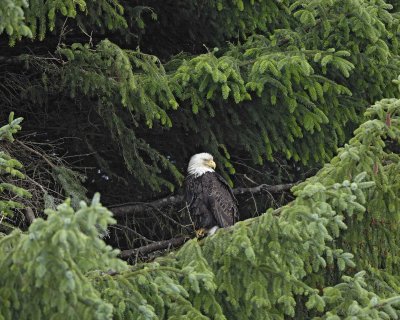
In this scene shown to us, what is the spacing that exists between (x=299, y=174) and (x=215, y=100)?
6.64ft

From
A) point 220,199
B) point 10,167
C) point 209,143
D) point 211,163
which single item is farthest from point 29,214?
point 220,199

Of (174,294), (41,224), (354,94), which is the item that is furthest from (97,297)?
(354,94)

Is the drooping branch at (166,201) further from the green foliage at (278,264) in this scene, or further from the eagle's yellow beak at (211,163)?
the green foliage at (278,264)

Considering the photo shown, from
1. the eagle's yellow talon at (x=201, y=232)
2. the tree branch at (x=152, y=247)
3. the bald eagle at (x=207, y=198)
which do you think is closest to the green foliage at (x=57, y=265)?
Result: the tree branch at (x=152, y=247)

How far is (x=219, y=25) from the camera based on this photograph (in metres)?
8.34

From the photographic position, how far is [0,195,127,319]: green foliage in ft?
13.4

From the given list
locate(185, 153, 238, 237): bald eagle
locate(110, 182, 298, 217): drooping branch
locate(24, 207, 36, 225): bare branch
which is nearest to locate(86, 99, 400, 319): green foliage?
locate(24, 207, 36, 225): bare branch

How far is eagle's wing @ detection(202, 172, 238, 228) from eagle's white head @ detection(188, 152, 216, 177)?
0.06m

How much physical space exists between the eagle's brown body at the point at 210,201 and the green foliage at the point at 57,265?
422cm

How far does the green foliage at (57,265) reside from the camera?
13.4 ft

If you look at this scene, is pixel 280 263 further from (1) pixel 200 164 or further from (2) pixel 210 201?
(2) pixel 210 201

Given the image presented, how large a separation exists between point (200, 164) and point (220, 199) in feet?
1.13

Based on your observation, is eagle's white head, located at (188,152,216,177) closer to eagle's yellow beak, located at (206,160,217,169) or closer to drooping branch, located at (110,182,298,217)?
eagle's yellow beak, located at (206,160,217,169)

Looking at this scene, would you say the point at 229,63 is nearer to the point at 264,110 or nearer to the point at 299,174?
the point at 264,110
